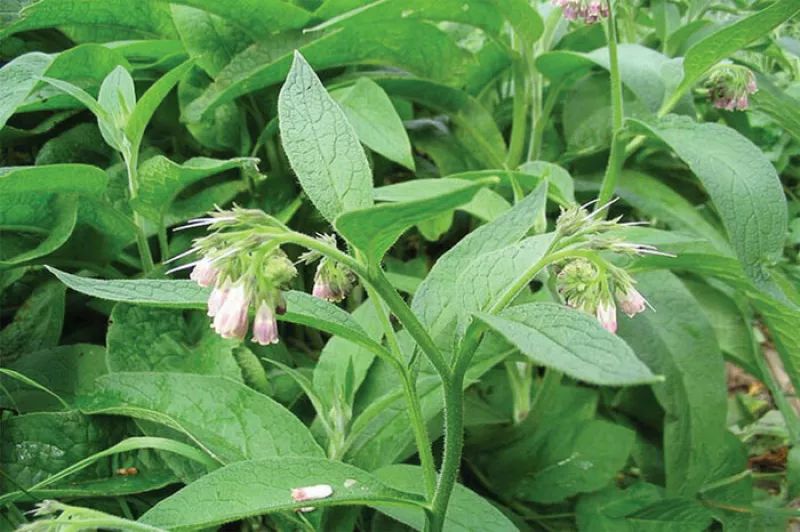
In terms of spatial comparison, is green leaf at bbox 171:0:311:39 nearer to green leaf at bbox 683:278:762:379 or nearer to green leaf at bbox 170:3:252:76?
green leaf at bbox 170:3:252:76

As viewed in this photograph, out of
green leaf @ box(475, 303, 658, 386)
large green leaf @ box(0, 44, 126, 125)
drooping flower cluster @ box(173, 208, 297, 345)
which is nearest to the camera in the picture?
green leaf @ box(475, 303, 658, 386)

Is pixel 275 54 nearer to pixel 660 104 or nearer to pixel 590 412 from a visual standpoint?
pixel 660 104

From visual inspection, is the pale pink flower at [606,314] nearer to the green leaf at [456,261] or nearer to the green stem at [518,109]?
the green leaf at [456,261]

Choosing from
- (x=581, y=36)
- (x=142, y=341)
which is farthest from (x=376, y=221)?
(x=581, y=36)

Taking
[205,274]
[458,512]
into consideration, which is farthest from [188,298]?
[458,512]

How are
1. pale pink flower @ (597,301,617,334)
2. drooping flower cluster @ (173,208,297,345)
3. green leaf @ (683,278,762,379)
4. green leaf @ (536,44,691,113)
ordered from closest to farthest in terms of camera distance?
drooping flower cluster @ (173,208,297,345) < pale pink flower @ (597,301,617,334) < green leaf @ (536,44,691,113) < green leaf @ (683,278,762,379)

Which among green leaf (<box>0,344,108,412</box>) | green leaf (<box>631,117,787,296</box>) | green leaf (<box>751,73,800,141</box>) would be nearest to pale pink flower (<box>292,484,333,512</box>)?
green leaf (<box>0,344,108,412</box>)
